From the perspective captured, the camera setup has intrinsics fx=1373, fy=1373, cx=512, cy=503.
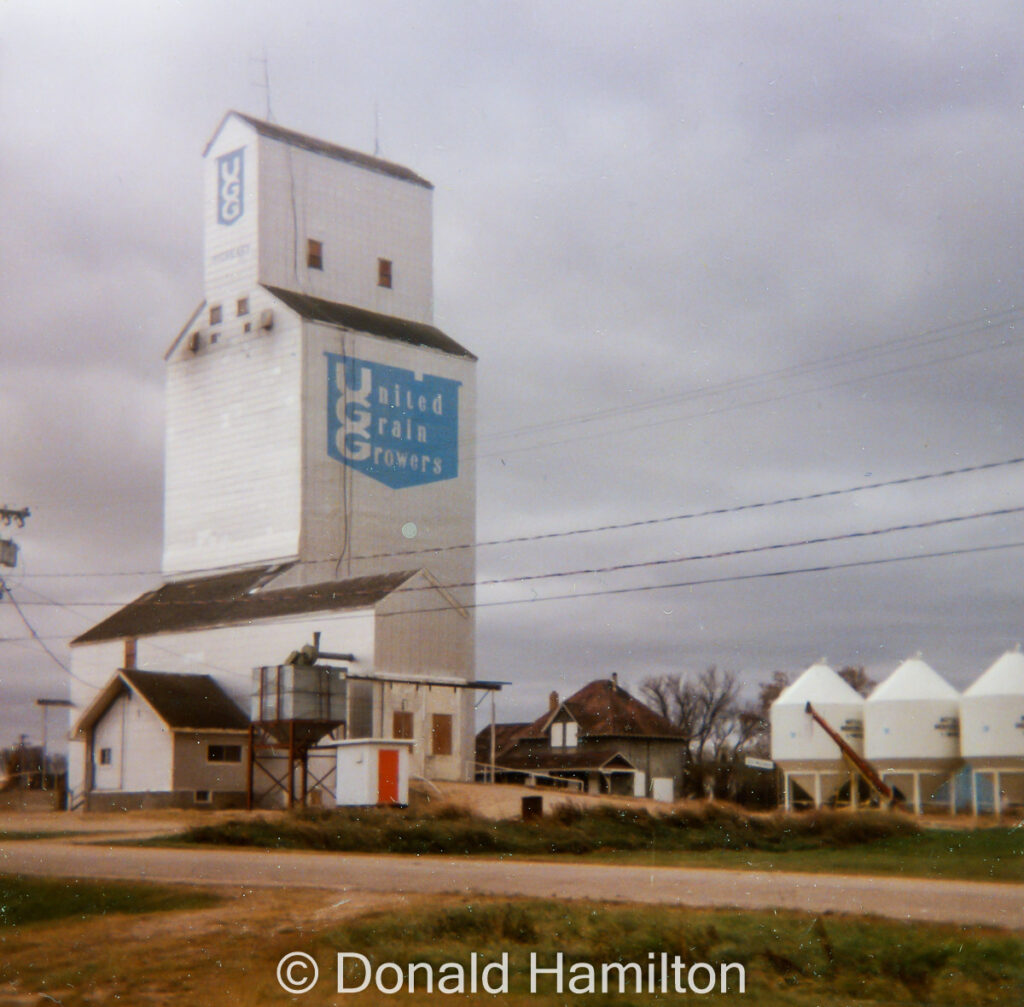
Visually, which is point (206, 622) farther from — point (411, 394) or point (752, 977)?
point (752, 977)

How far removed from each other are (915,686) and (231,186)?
116ft

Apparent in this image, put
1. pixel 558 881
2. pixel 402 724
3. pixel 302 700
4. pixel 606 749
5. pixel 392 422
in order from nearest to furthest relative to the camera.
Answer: pixel 558 881, pixel 302 700, pixel 402 724, pixel 392 422, pixel 606 749

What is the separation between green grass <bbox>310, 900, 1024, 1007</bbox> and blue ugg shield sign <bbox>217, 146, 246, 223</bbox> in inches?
1876

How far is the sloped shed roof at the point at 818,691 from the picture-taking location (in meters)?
41.9

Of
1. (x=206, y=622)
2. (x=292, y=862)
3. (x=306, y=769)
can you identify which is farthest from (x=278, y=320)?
(x=292, y=862)

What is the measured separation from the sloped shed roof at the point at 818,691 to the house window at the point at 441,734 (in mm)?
11451

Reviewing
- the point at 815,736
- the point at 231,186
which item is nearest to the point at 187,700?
the point at 815,736

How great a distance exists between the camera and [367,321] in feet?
192

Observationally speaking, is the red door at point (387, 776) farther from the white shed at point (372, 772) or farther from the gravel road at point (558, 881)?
the gravel road at point (558, 881)

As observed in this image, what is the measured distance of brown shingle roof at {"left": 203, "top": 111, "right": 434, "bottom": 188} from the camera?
57.8m

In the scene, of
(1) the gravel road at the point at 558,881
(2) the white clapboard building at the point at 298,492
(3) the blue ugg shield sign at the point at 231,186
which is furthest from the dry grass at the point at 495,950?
(3) the blue ugg shield sign at the point at 231,186

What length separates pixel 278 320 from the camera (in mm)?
55531

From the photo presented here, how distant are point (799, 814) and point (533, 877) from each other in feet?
45.0

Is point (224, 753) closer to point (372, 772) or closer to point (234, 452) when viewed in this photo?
point (372, 772)
